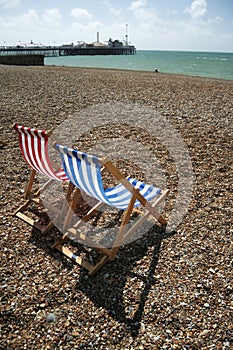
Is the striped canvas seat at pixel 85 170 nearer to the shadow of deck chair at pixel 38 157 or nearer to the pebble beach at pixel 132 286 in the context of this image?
the shadow of deck chair at pixel 38 157

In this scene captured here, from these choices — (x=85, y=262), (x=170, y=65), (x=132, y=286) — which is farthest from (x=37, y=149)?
(x=170, y=65)

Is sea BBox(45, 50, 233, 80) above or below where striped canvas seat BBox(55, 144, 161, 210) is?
above

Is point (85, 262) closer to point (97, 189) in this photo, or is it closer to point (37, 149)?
point (97, 189)

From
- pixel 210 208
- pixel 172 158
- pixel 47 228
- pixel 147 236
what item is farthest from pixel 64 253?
pixel 172 158

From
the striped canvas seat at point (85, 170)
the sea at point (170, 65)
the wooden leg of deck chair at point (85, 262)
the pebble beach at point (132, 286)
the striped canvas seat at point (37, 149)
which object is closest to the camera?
the pebble beach at point (132, 286)

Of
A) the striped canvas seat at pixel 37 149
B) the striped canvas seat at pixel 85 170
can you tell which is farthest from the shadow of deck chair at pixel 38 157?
the striped canvas seat at pixel 85 170

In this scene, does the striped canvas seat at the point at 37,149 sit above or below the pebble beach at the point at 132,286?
above

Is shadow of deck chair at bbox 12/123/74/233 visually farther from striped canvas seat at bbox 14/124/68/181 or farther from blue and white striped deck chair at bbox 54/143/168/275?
blue and white striped deck chair at bbox 54/143/168/275

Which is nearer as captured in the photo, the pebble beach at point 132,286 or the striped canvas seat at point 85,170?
the pebble beach at point 132,286

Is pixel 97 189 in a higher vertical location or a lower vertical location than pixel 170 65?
lower

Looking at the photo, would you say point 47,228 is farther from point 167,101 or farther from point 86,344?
point 167,101

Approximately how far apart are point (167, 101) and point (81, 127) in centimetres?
339

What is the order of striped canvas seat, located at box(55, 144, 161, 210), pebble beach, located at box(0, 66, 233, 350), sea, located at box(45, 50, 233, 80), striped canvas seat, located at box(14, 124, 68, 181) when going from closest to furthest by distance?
pebble beach, located at box(0, 66, 233, 350) < striped canvas seat, located at box(55, 144, 161, 210) < striped canvas seat, located at box(14, 124, 68, 181) < sea, located at box(45, 50, 233, 80)

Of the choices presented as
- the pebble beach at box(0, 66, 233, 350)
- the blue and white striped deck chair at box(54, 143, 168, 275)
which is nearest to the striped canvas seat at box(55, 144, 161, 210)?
the blue and white striped deck chair at box(54, 143, 168, 275)
